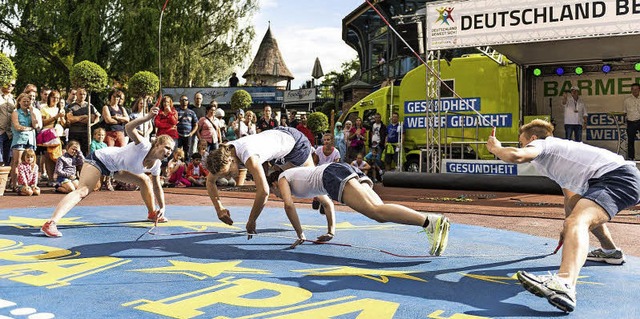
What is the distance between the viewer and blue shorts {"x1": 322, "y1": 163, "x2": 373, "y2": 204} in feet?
15.8

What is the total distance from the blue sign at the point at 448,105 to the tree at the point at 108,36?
1483 centimetres

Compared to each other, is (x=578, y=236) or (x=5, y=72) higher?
(x=5, y=72)

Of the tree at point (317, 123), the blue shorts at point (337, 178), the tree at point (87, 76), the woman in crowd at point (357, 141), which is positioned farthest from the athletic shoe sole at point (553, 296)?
the tree at point (317, 123)

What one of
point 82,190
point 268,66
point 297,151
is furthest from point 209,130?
point 268,66

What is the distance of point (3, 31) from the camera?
29062 mm

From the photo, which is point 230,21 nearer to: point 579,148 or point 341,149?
point 341,149

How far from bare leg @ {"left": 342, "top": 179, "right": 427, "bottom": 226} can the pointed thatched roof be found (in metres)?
59.9

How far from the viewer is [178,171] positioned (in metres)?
12.5

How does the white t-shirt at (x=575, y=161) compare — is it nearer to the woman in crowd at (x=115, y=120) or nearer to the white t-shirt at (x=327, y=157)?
the white t-shirt at (x=327, y=157)

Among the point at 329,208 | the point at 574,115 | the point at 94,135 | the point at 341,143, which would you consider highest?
the point at 574,115

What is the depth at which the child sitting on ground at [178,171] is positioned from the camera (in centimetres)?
1245

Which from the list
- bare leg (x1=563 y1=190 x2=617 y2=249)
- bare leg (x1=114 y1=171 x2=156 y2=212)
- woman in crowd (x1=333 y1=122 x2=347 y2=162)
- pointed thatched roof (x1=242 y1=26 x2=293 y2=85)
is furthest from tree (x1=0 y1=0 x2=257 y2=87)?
pointed thatched roof (x1=242 y1=26 x2=293 y2=85)

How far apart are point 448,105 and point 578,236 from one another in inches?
421

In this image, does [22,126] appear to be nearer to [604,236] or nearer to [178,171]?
[178,171]
